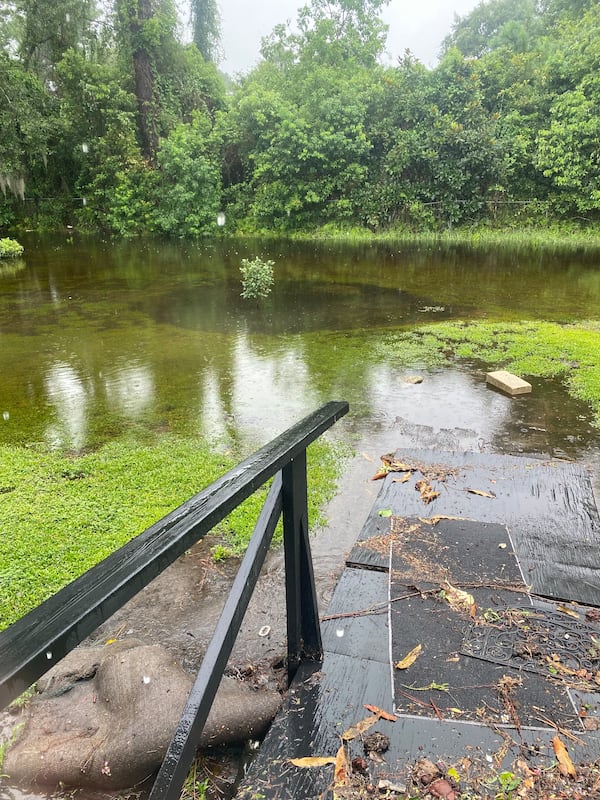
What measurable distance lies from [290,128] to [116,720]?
19.5 meters

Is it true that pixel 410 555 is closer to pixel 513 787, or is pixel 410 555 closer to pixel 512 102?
pixel 513 787

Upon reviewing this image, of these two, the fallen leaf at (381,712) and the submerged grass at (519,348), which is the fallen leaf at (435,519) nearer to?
the fallen leaf at (381,712)

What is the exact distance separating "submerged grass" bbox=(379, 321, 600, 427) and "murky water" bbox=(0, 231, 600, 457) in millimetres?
347

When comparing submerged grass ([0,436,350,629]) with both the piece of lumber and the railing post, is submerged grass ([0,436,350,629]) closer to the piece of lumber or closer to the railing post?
the railing post

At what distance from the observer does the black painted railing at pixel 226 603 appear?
633mm

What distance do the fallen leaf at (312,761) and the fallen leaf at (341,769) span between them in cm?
2

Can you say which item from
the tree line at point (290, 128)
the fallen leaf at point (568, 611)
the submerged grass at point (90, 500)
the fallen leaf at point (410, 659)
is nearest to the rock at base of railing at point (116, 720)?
the fallen leaf at point (410, 659)

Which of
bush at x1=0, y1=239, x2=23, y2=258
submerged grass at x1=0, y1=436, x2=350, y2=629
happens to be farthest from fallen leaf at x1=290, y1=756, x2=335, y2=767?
bush at x1=0, y1=239, x2=23, y2=258

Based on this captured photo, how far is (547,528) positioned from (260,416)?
2.88 meters

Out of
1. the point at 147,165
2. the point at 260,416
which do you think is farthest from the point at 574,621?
the point at 147,165

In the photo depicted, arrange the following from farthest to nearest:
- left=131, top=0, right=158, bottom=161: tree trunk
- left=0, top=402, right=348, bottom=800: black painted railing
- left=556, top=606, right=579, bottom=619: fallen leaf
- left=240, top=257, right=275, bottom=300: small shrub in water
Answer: left=131, top=0, right=158, bottom=161: tree trunk < left=240, top=257, right=275, bottom=300: small shrub in water < left=556, top=606, right=579, bottom=619: fallen leaf < left=0, top=402, right=348, bottom=800: black painted railing

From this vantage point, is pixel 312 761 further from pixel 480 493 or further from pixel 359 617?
pixel 480 493

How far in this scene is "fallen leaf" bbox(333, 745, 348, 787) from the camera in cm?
137

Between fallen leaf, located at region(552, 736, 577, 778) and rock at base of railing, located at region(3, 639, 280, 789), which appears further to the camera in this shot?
rock at base of railing, located at region(3, 639, 280, 789)
